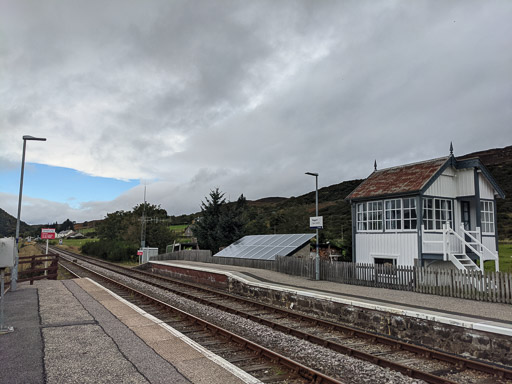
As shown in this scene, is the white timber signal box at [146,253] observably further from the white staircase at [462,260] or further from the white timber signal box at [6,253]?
the white timber signal box at [6,253]

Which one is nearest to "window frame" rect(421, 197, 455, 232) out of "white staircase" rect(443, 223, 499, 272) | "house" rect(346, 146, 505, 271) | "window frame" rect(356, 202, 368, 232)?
"house" rect(346, 146, 505, 271)

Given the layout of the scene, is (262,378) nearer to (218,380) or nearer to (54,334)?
(218,380)

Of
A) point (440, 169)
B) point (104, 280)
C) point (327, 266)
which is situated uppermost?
point (440, 169)

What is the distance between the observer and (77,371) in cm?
691

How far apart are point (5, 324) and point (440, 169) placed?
19.6 metres

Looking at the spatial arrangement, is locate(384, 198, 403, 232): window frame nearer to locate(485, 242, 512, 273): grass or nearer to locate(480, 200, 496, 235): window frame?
locate(480, 200, 496, 235): window frame

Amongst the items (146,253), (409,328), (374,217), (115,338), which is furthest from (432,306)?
(146,253)

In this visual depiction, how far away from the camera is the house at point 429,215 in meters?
18.7

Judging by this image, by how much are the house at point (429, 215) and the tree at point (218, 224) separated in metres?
20.1

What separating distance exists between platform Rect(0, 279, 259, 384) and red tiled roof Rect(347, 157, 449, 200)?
1427 cm

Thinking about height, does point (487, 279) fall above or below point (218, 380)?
above

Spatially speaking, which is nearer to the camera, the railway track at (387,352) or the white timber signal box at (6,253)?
the railway track at (387,352)

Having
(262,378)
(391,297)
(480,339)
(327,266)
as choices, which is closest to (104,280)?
(327,266)

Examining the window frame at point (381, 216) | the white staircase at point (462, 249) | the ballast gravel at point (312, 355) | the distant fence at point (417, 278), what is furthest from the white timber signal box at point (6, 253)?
the white staircase at point (462, 249)
